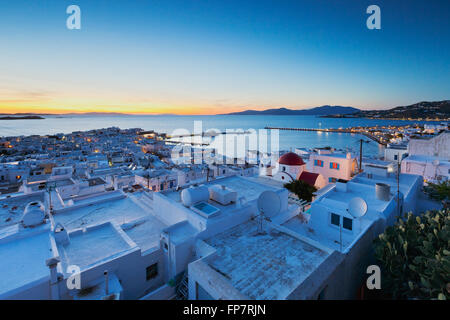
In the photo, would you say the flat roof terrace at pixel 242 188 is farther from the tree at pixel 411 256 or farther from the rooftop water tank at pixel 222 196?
the tree at pixel 411 256

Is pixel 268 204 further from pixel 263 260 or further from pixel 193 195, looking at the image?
pixel 193 195

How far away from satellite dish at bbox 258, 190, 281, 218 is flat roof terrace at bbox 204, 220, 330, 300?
753mm

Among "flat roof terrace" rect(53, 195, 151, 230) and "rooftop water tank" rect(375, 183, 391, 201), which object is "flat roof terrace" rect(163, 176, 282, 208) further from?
"rooftop water tank" rect(375, 183, 391, 201)

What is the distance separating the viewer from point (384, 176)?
15.7 m

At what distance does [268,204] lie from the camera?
8.82 meters

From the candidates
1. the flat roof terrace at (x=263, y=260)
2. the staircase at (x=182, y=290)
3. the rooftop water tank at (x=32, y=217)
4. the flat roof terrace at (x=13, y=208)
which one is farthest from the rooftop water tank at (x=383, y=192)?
the flat roof terrace at (x=13, y=208)

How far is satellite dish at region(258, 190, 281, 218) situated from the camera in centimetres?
877

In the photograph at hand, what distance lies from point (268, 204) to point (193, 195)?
321 centimetres

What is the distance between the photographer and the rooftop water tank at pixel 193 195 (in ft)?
31.4

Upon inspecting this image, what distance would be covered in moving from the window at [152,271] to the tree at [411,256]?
288 inches

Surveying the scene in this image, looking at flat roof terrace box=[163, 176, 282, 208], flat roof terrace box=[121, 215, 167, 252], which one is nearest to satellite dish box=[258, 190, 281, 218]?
flat roof terrace box=[163, 176, 282, 208]

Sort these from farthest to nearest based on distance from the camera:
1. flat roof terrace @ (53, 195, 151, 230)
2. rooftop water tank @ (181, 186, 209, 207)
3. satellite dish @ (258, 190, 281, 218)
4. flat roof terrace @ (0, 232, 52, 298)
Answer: flat roof terrace @ (53, 195, 151, 230) < rooftop water tank @ (181, 186, 209, 207) < satellite dish @ (258, 190, 281, 218) < flat roof terrace @ (0, 232, 52, 298)

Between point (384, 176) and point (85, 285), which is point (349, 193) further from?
point (85, 285)

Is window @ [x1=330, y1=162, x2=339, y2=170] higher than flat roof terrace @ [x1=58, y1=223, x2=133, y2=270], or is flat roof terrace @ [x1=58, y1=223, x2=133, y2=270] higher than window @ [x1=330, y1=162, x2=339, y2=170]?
window @ [x1=330, y1=162, x2=339, y2=170]
